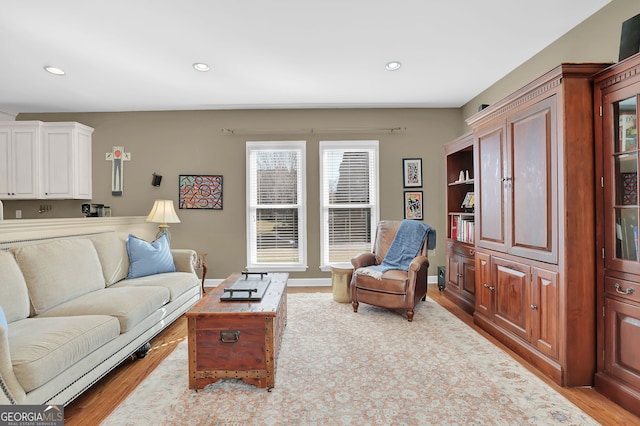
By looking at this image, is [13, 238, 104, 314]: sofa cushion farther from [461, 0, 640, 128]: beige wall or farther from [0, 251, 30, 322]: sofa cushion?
[461, 0, 640, 128]: beige wall

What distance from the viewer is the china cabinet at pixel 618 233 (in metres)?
1.80

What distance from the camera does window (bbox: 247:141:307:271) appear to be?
479 cm

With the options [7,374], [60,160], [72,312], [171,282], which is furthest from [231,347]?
[60,160]

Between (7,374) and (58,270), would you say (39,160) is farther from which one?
(7,374)

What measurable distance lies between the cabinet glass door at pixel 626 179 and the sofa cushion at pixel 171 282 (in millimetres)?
3497

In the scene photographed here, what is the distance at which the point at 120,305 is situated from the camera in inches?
91.6

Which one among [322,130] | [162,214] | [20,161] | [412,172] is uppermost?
[322,130]

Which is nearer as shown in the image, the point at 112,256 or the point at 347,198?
the point at 112,256

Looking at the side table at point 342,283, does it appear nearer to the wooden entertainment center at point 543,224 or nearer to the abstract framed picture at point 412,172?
the wooden entertainment center at point 543,224

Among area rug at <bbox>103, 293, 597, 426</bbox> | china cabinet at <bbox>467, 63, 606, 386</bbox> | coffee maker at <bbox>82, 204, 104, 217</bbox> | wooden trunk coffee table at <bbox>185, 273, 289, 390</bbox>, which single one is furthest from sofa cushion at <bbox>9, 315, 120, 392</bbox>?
china cabinet at <bbox>467, 63, 606, 386</bbox>

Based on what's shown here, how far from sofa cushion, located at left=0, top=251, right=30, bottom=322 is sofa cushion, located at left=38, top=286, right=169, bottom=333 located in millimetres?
134

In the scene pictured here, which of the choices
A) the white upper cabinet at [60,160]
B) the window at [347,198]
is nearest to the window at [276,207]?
the window at [347,198]

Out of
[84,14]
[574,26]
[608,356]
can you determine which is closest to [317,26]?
[84,14]

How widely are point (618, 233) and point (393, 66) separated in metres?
2.51
